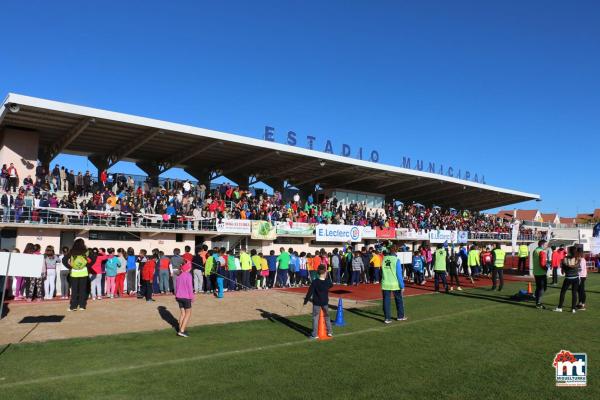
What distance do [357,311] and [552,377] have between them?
719cm

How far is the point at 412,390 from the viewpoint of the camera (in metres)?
6.22

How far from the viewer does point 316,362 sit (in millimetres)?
7715

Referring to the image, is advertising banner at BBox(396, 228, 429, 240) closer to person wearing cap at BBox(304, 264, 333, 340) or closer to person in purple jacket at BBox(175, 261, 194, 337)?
person wearing cap at BBox(304, 264, 333, 340)

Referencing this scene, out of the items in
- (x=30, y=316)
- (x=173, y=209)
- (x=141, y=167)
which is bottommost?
(x=30, y=316)

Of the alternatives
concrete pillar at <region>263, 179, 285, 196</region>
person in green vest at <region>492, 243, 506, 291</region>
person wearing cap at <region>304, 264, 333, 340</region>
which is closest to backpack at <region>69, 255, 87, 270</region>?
person wearing cap at <region>304, 264, 333, 340</region>

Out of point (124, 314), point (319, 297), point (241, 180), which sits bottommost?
point (124, 314)

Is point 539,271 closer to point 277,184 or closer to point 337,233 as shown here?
point 337,233

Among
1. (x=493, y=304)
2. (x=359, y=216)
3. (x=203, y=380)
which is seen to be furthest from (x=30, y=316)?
(x=359, y=216)

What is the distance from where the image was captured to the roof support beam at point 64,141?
72.2 ft

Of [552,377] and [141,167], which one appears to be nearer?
[552,377]

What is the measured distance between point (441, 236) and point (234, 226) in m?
19.2

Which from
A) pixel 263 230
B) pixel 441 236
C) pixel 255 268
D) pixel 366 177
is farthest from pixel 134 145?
pixel 441 236

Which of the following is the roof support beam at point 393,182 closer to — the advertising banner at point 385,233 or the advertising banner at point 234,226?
the advertising banner at point 385,233

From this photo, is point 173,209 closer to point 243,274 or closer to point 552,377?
point 243,274
